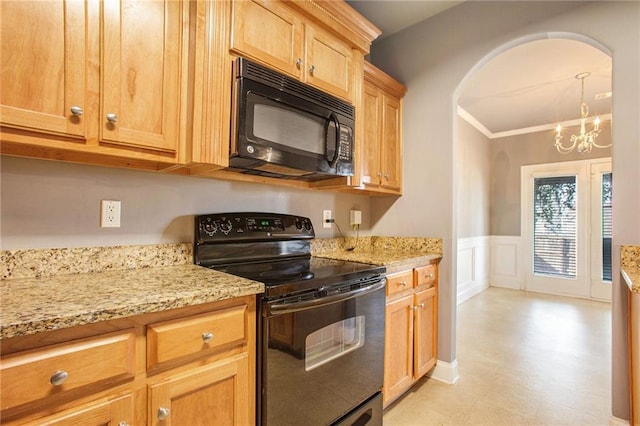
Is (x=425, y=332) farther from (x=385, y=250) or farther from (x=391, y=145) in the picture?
(x=391, y=145)

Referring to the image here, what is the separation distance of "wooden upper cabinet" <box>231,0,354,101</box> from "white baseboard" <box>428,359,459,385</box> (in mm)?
2007

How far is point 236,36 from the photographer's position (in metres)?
1.39

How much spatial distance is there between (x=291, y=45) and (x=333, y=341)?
4.94 feet

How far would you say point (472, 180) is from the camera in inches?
191

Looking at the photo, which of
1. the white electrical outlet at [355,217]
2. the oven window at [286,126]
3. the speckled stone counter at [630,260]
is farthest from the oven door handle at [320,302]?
the speckled stone counter at [630,260]

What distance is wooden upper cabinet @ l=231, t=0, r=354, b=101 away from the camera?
1.44 m

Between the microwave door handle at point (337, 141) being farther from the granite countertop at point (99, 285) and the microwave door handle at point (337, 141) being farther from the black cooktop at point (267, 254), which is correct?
the granite countertop at point (99, 285)

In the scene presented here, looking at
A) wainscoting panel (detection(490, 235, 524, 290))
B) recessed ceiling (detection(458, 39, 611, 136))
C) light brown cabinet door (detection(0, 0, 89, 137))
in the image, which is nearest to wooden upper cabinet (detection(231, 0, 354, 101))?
light brown cabinet door (detection(0, 0, 89, 137))

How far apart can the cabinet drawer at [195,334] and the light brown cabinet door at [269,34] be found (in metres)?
1.14

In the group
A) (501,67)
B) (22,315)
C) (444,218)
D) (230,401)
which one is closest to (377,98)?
(444,218)

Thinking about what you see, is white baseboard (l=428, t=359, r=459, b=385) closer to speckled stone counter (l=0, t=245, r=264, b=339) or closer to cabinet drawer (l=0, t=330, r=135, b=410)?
speckled stone counter (l=0, t=245, r=264, b=339)

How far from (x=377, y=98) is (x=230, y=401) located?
2.13 m

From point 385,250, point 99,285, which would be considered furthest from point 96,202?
point 385,250

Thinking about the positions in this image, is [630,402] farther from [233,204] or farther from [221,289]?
[233,204]
